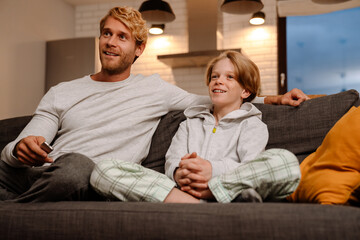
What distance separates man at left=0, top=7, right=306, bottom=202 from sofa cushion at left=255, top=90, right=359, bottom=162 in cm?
8

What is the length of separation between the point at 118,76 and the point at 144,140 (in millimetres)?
351

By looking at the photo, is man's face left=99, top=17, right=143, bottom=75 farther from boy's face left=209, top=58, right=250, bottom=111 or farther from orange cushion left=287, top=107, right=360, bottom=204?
orange cushion left=287, top=107, right=360, bottom=204

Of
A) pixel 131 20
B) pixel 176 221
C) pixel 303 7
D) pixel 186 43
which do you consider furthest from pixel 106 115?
pixel 303 7

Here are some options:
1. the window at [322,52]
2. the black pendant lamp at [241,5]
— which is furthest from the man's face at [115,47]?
the window at [322,52]

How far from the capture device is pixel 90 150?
5.04 feet

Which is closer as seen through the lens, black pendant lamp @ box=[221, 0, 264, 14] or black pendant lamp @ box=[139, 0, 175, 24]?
black pendant lamp @ box=[221, 0, 264, 14]

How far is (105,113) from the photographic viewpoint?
1.63m

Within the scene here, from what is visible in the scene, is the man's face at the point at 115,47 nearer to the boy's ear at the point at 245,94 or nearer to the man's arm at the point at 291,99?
the boy's ear at the point at 245,94

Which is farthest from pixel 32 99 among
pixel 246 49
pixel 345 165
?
pixel 345 165

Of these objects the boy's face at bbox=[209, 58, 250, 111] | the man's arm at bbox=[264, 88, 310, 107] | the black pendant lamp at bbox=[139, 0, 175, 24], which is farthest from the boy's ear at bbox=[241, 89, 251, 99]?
the black pendant lamp at bbox=[139, 0, 175, 24]

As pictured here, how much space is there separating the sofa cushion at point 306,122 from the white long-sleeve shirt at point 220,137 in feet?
0.28

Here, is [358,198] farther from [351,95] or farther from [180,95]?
[180,95]

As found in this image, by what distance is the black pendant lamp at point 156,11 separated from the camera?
131 inches

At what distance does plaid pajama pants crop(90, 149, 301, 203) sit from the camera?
1093 mm
